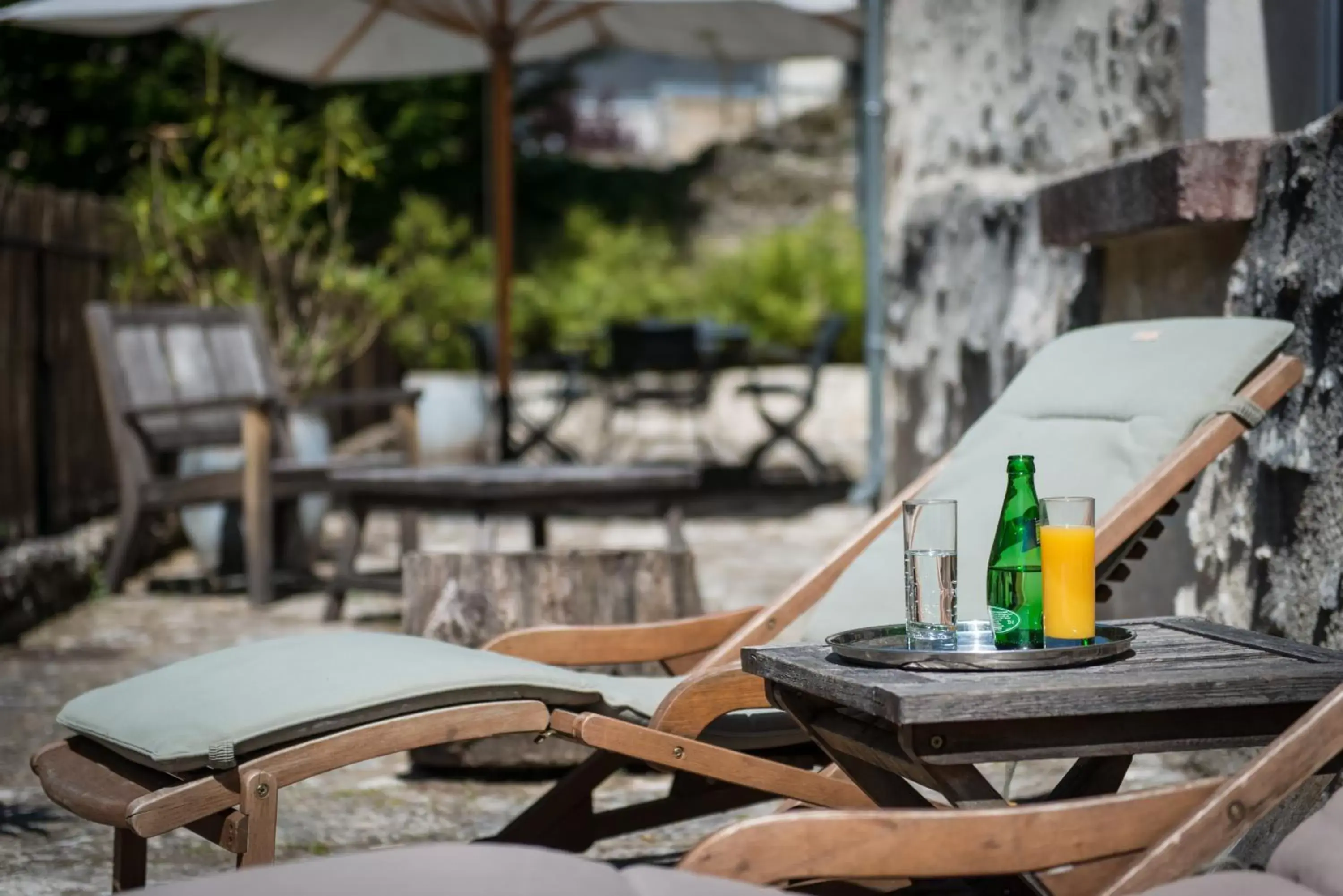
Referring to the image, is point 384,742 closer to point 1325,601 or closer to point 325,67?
point 1325,601

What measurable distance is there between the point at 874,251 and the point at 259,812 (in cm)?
557

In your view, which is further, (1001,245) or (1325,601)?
(1001,245)

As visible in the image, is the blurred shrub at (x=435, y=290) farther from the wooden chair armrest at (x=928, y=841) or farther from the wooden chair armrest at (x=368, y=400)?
the wooden chair armrest at (x=928, y=841)

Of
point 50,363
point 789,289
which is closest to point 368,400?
point 50,363

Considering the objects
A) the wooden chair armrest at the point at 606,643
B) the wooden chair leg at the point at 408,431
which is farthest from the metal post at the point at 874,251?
the wooden chair armrest at the point at 606,643

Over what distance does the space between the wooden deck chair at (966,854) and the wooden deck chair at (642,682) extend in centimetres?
62

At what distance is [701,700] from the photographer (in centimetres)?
225

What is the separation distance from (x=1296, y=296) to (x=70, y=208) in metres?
4.98

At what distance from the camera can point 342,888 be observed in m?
1.30

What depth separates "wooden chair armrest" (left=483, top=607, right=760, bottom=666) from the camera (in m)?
2.65

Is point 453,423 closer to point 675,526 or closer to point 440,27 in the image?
point 440,27

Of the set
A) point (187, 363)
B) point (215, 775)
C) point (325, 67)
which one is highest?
point (325, 67)

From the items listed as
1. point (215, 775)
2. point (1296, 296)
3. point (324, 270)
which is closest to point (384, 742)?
point (215, 775)

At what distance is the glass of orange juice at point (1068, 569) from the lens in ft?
6.15
